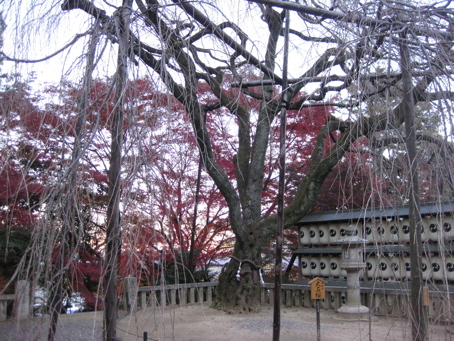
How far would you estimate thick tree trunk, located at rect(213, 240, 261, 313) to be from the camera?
26.7 ft

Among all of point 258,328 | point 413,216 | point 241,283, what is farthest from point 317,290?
point 413,216

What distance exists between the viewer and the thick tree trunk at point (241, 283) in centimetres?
812

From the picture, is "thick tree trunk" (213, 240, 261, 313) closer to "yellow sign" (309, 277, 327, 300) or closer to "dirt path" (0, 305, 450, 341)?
"dirt path" (0, 305, 450, 341)

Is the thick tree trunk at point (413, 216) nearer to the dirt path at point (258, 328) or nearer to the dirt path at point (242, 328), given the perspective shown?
the dirt path at point (242, 328)

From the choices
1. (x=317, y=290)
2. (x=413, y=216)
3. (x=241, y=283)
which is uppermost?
(x=413, y=216)

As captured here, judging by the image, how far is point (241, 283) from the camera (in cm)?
827

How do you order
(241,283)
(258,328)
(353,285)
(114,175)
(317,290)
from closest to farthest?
(114,175)
(317,290)
(258,328)
(353,285)
(241,283)

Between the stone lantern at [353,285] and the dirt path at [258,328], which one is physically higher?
the stone lantern at [353,285]

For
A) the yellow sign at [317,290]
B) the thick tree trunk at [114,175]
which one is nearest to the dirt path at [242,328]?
the yellow sign at [317,290]

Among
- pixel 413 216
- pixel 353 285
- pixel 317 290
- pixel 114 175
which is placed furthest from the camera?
pixel 353 285

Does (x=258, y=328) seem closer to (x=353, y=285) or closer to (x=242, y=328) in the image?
(x=242, y=328)

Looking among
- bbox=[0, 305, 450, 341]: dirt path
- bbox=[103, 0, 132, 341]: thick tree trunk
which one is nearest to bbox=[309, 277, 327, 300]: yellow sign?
bbox=[0, 305, 450, 341]: dirt path

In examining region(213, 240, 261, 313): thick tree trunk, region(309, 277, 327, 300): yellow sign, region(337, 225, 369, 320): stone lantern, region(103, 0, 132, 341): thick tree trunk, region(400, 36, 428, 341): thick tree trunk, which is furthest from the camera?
region(213, 240, 261, 313): thick tree trunk

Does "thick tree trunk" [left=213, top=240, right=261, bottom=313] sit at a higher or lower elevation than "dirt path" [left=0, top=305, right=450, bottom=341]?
higher
